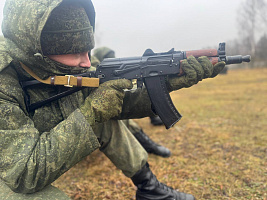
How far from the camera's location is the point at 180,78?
1980mm

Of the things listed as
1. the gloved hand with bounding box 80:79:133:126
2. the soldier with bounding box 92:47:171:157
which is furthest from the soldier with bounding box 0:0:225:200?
the soldier with bounding box 92:47:171:157

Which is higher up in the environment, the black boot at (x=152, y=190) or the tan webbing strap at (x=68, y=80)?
the tan webbing strap at (x=68, y=80)

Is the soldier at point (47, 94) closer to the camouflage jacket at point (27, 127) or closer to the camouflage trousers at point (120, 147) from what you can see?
the camouflage jacket at point (27, 127)

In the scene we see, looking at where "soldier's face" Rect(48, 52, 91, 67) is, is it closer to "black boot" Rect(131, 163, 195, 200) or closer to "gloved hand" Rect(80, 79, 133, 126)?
"gloved hand" Rect(80, 79, 133, 126)

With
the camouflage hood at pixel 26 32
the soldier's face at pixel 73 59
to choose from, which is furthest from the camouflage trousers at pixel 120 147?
the camouflage hood at pixel 26 32

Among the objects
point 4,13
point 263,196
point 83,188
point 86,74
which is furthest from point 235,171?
point 4,13

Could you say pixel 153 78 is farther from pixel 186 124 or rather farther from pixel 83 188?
pixel 186 124

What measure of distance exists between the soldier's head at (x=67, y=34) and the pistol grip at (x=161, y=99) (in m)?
0.62

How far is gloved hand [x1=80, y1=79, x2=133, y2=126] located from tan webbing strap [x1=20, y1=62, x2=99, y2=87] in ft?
0.26

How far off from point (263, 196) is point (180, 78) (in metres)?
1.42

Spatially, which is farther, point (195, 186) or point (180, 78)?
point (195, 186)

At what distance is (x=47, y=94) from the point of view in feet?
6.43

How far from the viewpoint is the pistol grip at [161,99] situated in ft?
6.66

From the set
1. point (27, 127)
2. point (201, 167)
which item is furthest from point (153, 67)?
point (201, 167)
